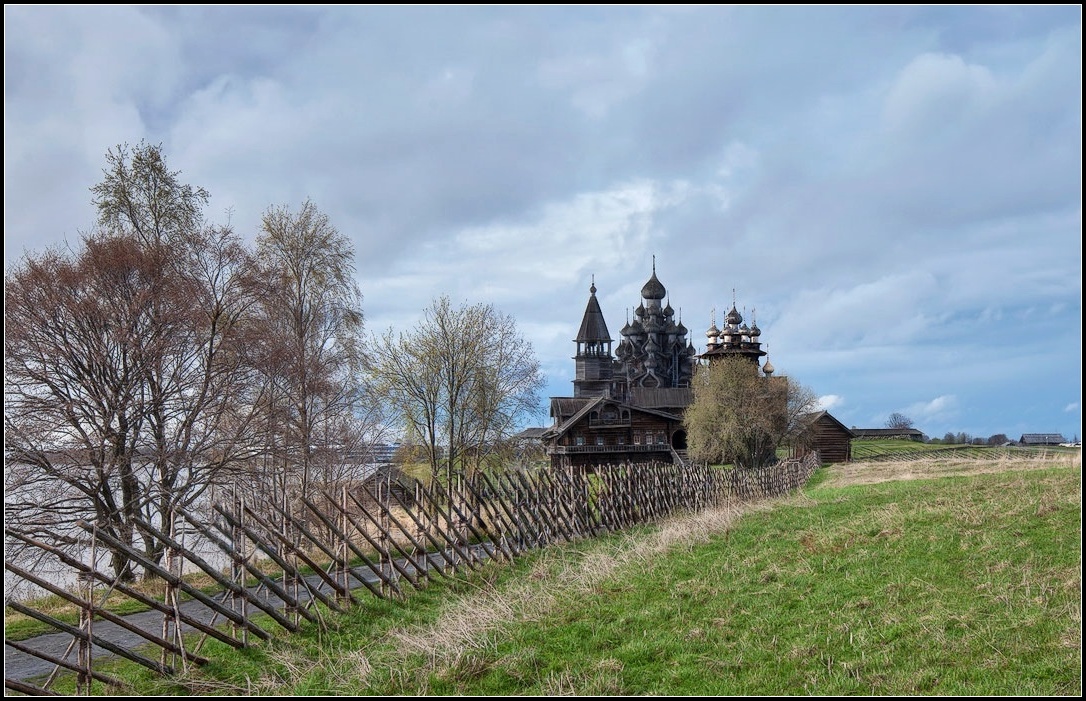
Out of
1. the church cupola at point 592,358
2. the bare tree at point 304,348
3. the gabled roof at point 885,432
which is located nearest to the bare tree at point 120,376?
the bare tree at point 304,348

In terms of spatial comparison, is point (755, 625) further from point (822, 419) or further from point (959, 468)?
point (822, 419)

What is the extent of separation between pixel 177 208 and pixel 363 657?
45.8 ft

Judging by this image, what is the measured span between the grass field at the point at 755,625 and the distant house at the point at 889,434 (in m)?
73.8

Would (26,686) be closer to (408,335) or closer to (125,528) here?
(125,528)

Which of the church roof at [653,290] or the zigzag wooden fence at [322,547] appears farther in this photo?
the church roof at [653,290]

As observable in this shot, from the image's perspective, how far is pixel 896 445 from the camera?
69938 mm

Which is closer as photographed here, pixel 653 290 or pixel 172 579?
pixel 172 579

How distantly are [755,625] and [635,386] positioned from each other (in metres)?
61.8

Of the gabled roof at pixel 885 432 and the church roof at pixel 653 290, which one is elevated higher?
the church roof at pixel 653 290

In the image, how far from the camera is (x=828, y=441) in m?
54.3

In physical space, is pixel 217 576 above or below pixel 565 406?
below

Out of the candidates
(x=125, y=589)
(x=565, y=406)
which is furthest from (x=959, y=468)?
(x=565, y=406)

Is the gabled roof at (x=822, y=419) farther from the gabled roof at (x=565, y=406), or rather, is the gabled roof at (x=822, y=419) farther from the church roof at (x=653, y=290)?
the church roof at (x=653, y=290)

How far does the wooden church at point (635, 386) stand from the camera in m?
49.0
